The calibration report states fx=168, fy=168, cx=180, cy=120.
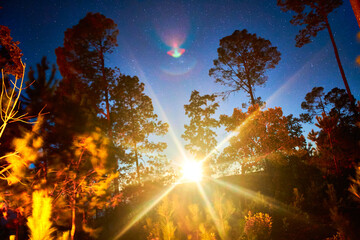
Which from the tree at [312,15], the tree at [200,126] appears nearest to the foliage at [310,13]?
the tree at [312,15]

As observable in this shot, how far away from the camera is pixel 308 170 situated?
504 inches

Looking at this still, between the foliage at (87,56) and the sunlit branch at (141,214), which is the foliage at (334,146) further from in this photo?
the foliage at (87,56)

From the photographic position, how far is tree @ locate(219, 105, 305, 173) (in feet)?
34.7

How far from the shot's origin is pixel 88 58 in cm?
1306

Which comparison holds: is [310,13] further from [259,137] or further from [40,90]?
[40,90]

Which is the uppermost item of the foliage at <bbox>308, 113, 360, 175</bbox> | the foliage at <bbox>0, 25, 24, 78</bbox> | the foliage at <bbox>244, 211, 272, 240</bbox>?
the foliage at <bbox>0, 25, 24, 78</bbox>

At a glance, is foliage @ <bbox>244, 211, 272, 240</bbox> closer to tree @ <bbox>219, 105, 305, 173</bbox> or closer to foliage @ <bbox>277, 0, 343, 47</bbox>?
tree @ <bbox>219, 105, 305, 173</bbox>

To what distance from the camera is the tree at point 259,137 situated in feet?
34.7

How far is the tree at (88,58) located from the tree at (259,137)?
962 cm

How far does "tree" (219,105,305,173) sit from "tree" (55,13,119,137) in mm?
9616

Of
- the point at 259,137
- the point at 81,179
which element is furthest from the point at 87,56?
the point at 259,137

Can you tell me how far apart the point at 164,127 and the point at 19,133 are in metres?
11.2

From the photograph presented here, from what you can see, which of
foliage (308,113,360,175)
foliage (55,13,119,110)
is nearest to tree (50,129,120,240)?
foliage (55,13,119,110)

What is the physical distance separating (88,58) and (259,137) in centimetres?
1404
